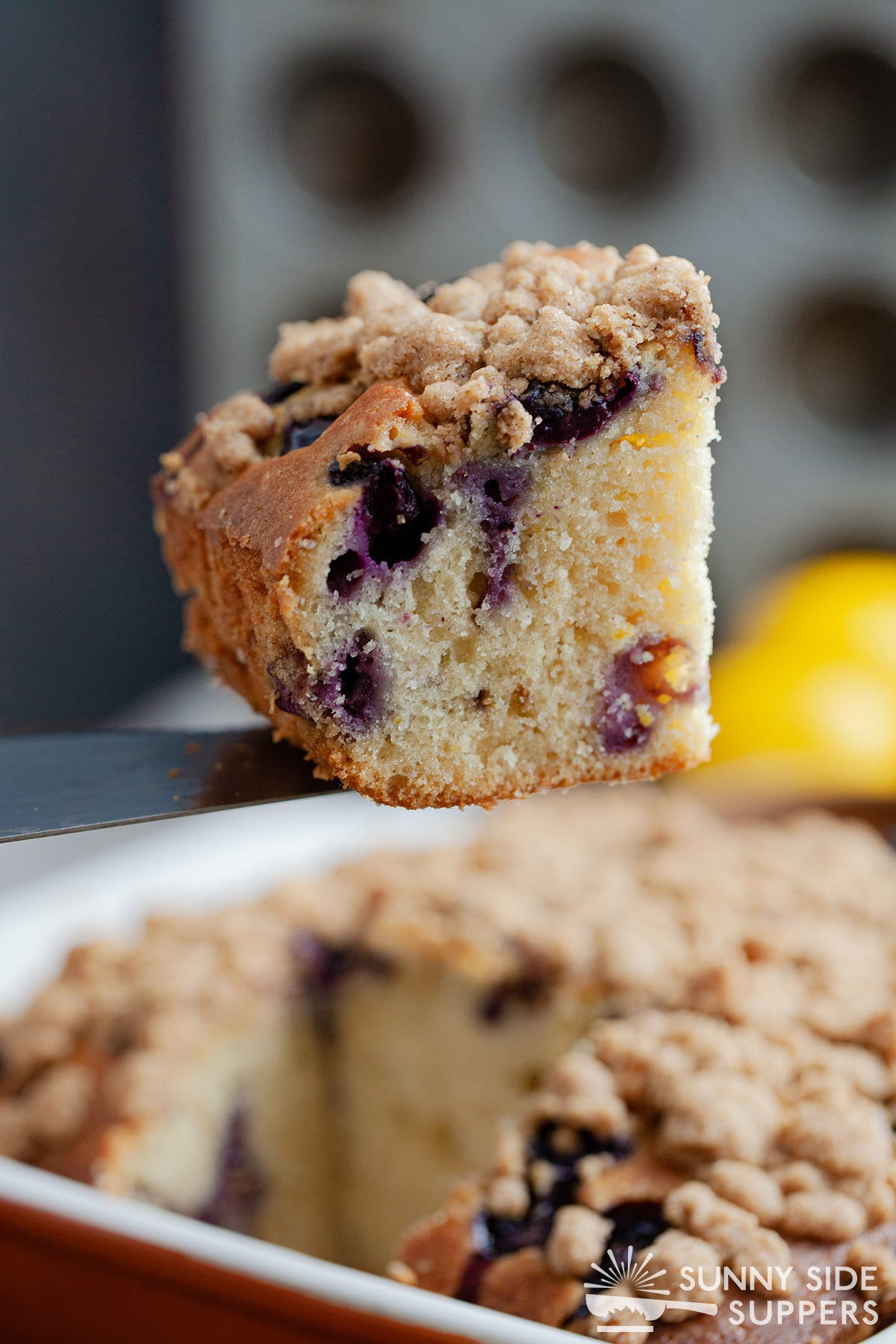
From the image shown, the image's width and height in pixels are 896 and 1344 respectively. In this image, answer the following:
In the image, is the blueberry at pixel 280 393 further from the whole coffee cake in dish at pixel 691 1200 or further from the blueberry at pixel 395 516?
the whole coffee cake in dish at pixel 691 1200

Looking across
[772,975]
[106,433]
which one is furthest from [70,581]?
[772,975]

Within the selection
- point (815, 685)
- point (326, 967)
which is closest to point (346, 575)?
point (326, 967)

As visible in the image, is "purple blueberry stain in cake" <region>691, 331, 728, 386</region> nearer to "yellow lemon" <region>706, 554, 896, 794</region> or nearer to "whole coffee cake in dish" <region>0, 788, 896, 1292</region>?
"whole coffee cake in dish" <region>0, 788, 896, 1292</region>

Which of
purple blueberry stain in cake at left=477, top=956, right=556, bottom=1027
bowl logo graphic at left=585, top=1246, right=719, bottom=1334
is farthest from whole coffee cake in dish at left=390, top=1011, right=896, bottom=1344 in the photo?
purple blueberry stain in cake at left=477, top=956, right=556, bottom=1027

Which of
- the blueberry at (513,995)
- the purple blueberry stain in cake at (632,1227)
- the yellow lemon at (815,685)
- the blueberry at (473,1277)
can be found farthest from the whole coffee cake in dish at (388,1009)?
the yellow lemon at (815,685)

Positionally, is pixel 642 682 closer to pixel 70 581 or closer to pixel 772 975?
pixel 772 975
